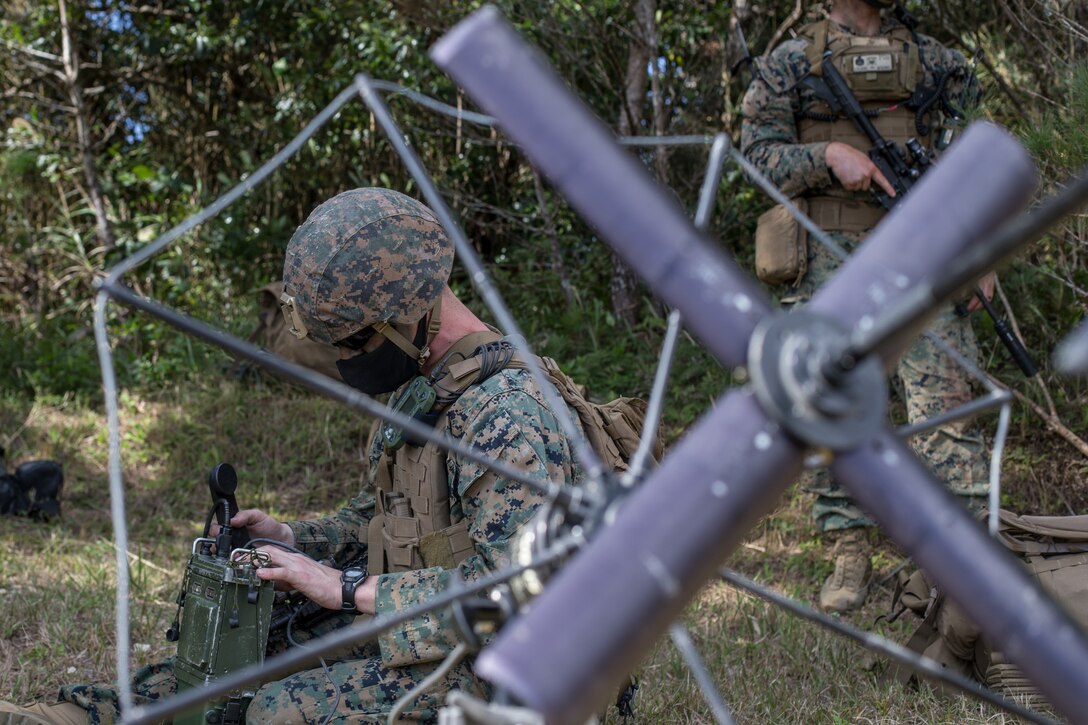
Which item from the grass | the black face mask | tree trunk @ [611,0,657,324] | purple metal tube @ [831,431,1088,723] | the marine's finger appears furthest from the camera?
tree trunk @ [611,0,657,324]

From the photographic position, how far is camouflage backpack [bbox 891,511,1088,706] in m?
3.43

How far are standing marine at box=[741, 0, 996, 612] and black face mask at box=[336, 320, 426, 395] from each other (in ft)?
8.01

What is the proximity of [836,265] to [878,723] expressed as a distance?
2.24 meters

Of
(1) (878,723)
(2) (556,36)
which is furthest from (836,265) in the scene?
(2) (556,36)

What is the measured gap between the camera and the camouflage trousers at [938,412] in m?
4.75

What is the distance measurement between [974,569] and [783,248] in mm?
3982

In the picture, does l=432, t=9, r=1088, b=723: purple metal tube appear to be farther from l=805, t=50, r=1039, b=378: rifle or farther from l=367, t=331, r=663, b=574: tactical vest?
l=805, t=50, r=1039, b=378: rifle

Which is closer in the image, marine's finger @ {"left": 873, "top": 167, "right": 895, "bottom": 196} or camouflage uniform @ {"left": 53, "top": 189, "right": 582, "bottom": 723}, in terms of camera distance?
camouflage uniform @ {"left": 53, "top": 189, "right": 582, "bottom": 723}

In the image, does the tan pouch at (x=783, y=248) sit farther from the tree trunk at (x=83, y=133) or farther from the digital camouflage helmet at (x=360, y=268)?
the tree trunk at (x=83, y=133)

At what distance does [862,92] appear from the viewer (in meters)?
5.07

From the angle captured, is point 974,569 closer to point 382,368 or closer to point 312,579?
point 312,579

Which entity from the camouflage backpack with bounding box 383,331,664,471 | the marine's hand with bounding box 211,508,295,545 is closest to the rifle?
the camouflage backpack with bounding box 383,331,664,471

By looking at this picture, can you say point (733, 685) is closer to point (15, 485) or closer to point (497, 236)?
point (15, 485)

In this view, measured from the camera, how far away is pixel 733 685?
150 inches
